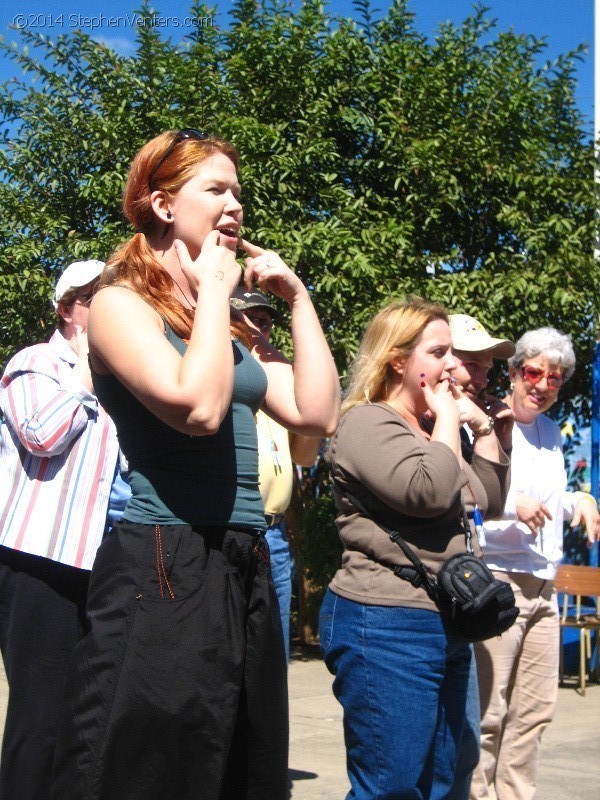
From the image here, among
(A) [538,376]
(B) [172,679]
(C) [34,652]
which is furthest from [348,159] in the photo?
(B) [172,679]

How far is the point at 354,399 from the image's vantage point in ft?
11.3

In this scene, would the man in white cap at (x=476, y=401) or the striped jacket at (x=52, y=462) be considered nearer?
the striped jacket at (x=52, y=462)

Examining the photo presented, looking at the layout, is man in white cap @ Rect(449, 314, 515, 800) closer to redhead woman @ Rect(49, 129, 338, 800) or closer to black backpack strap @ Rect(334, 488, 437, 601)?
black backpack strap @ Rect(334, 488, 437, 601)

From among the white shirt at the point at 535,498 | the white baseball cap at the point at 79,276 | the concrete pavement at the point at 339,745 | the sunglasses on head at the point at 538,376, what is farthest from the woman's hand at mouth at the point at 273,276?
the concrete pavement at the point at 339,745

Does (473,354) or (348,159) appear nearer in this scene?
(473,354)

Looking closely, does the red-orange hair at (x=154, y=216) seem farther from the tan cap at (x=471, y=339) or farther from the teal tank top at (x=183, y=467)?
the tan cap at (x=471, y=339)

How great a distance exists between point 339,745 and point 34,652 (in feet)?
10.1

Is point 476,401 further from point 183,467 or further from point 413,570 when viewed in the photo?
point 183,467

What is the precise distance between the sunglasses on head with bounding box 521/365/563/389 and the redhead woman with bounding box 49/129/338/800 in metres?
2.64

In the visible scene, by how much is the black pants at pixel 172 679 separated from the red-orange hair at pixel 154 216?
47cm

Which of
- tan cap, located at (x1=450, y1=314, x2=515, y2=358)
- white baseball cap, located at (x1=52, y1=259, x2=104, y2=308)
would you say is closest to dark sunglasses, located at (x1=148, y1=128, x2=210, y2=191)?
white baseball cap, located at (x1=52, y1=259, x2=104, y2=308)

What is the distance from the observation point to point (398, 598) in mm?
3029

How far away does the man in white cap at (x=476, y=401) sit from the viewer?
334 cm

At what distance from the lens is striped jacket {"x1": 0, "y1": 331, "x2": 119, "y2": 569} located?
323cm
